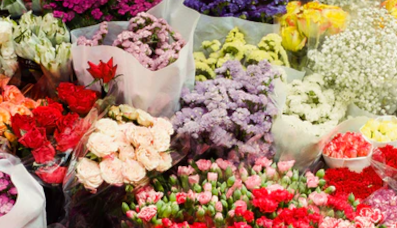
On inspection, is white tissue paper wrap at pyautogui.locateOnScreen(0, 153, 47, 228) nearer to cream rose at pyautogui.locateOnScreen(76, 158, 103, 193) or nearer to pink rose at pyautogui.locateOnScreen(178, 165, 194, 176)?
cream rose at pyautogui.locateOnScreen(76, 158, 103, 193)

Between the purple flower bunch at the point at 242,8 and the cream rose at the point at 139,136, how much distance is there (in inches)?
39.7

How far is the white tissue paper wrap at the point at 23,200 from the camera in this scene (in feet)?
5.37

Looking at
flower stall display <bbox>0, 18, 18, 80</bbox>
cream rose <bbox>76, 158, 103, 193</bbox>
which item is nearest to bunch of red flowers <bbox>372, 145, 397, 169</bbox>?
cream rose <bbox>76, 158, 103, 193</bbox>

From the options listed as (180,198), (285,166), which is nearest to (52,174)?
(180,198)

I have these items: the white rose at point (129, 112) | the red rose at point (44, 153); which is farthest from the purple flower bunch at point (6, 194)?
the white rose at point (129, 112)

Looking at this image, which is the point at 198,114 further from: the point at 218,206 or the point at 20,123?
the point at 20,123

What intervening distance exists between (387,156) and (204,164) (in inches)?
27.3

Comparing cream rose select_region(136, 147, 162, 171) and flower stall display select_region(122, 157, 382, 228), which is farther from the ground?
cream rose select_region(136, 147, 162, 171)

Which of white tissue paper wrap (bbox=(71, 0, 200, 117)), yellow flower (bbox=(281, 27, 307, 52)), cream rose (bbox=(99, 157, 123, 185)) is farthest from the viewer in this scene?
yellow flower (bbox=(281, 27, 307, 52))

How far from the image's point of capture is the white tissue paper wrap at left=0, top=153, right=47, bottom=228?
1.64 m

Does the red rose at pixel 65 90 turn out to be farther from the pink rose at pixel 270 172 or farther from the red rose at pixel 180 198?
the pink rose at pixel 270 172

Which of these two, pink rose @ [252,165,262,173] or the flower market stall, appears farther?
pink rose @ [252,165,262,173]

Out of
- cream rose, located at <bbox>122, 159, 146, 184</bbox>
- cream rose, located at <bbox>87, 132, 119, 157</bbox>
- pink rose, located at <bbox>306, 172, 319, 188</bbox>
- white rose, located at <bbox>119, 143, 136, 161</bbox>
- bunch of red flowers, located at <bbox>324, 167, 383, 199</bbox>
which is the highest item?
cream rose, located at <bbox>87, 132, 119, 157</bbox>

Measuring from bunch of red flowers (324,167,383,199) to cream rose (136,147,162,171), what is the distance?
67 cm
